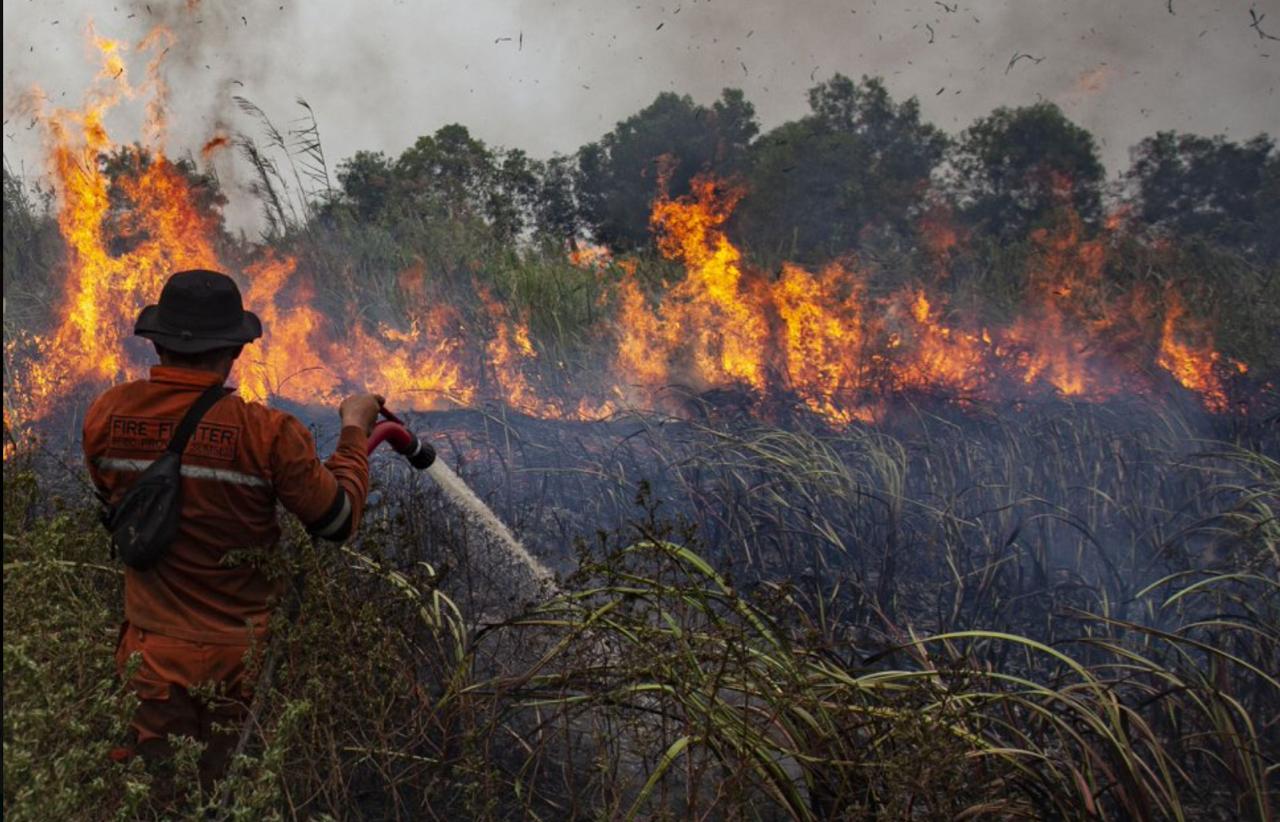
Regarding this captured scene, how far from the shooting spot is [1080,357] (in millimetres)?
8875

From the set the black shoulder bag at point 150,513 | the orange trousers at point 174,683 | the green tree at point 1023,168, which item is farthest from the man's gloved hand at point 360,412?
the green tree at point 1023,168

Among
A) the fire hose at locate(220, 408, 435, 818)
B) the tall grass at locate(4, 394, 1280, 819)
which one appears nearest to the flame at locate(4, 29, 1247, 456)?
the tall grass at locate(4, 394, 1280, 819)

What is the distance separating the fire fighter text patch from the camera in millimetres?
2611

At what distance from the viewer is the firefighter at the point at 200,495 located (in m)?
2.64

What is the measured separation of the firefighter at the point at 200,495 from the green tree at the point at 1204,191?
1389cm

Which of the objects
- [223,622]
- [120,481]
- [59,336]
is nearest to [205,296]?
[120,481]

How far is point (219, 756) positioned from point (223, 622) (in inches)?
16.6

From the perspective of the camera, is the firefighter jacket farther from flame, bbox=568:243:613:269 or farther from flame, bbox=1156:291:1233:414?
flame, bbox=568:243:613:269

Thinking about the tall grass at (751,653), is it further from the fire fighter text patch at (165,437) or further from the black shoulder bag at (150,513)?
the fire fighter text patch at (165,437)

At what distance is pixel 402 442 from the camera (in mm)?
2904

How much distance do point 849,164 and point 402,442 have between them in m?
15.4

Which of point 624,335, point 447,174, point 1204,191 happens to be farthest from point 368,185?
point 1204,191

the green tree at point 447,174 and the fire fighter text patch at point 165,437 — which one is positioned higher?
the green tree at point 447,174

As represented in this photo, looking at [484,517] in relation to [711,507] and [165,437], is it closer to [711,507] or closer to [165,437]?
[711,507]
